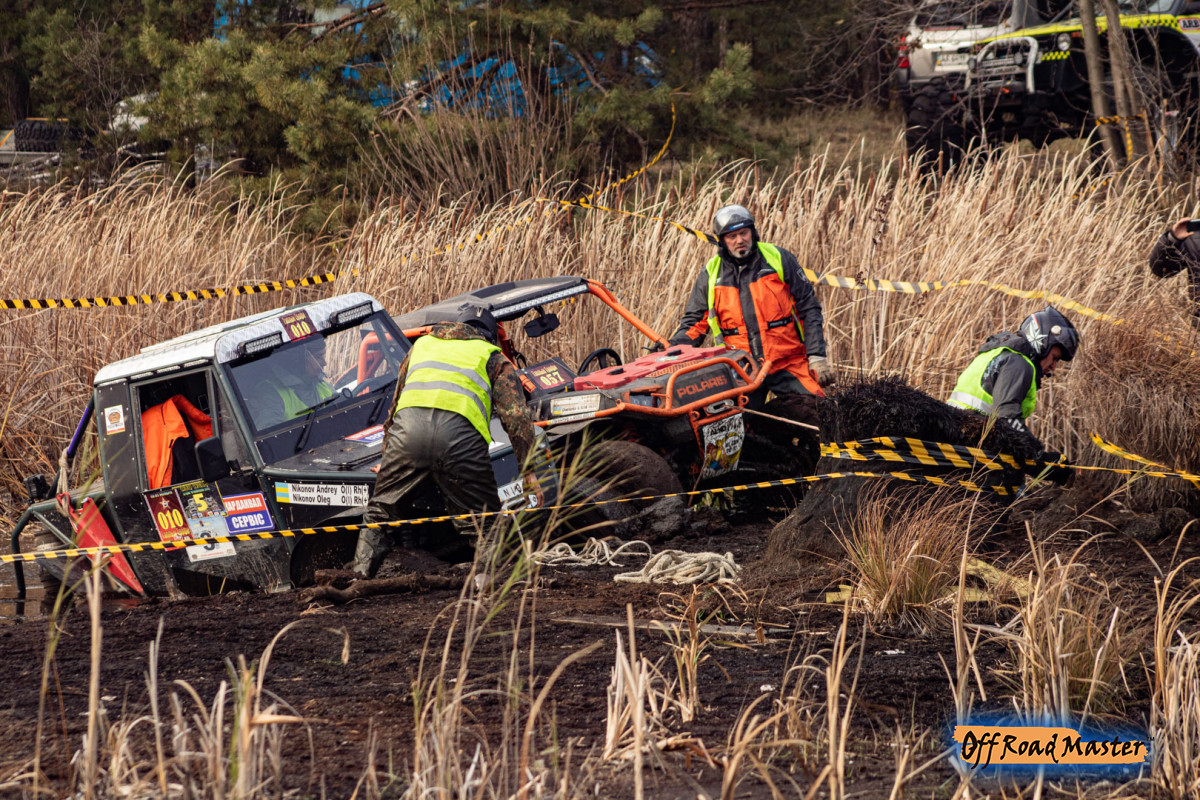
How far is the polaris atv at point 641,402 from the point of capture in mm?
7598

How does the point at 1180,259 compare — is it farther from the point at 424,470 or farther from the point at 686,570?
the point at 424,470

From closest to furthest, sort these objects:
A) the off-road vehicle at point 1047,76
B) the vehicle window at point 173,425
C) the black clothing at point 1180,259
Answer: the vehicle window at point 173,425 < the black clothing at point 1180,259 < the off-road vehicle at point 1047,76

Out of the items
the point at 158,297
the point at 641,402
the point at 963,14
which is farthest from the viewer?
the point at 963,14

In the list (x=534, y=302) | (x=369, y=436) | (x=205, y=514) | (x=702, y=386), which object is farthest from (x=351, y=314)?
(x=702, y=386)

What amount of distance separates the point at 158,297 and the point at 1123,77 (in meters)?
9.00

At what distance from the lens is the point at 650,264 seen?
11172mm

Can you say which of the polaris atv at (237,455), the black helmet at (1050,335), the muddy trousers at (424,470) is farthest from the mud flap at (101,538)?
the black helmet at (1050,335)

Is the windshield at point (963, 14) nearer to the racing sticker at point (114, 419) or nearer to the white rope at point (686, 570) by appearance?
the white rope at point (686, 570)

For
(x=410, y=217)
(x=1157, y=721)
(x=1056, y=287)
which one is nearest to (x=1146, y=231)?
(x=1056, y=287)

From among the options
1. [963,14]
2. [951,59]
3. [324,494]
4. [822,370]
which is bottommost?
[822,370]

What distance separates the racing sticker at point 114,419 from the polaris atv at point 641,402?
1.73m

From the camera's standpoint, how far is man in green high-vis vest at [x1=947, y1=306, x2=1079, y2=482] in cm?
721

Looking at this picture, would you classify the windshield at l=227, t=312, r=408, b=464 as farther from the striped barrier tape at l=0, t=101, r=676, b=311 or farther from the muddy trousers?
the striped barrier tape at l=0, t=101, r=676, b=311

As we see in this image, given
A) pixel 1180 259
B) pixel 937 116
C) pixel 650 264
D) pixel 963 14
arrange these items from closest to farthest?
pixel 1180 259, pixel 650 264, pixel 963 14, pixel 937 116
